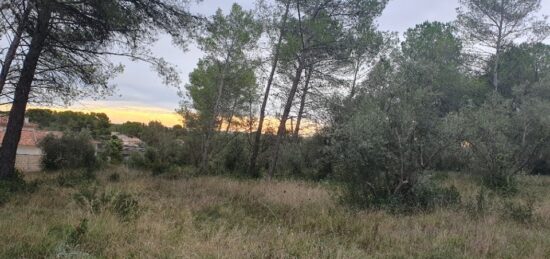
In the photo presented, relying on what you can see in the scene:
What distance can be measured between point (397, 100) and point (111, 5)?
6.60 m

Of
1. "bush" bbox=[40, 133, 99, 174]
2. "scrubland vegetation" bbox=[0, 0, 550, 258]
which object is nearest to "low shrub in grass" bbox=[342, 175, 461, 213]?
"scrubland vegetation" bbox=[0, 0, 550, 258]

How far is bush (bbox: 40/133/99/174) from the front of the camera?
22078mm

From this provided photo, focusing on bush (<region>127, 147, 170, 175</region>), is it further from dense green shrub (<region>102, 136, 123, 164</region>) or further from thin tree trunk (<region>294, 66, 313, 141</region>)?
dense green shrub (<region>102, 136, 123, 164</region>)

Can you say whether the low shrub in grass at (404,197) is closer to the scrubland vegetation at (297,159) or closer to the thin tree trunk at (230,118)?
the scrubland vegetation at (297,159)

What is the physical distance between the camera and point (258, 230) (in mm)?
5996

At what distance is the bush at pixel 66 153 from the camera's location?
2208 cm

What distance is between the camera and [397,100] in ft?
29.8

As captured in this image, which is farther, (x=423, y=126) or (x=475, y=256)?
(x=423, y=126)

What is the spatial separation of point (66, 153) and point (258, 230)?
20.1 meters

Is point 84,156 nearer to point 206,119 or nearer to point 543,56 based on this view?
point 206,119

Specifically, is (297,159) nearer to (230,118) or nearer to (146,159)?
(230,118)

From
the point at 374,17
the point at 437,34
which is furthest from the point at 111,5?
the point at 437,34

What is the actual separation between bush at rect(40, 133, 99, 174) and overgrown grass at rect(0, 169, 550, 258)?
1467 cm

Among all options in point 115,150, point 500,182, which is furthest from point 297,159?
point 115,150
